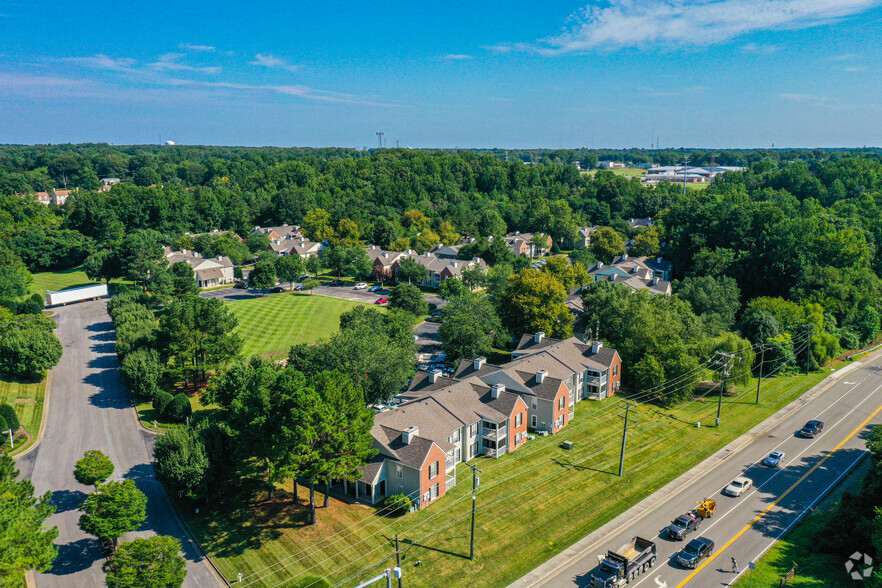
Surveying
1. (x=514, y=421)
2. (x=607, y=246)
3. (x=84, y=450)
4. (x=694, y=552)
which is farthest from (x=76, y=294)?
(x=607, y=246)

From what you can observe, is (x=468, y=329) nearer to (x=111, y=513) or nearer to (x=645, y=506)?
(x=645, y=506)

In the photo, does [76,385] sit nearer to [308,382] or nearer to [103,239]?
[308,382]

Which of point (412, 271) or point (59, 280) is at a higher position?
point (412, 271)

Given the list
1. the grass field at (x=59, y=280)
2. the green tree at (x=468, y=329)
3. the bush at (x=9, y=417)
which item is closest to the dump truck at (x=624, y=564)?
the green tree at (x=468, y=329)

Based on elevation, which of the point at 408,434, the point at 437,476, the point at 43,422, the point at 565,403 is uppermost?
the point at 408,434

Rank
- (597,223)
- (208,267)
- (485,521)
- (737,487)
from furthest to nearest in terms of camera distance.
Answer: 1. (597,223)
2. (208,267)
3. (737,487)
4. (485,521)

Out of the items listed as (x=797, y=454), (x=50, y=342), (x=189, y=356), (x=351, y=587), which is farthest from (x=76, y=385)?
(x=797, y=454)

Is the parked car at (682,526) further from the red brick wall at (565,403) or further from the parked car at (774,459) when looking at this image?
the red brick wall at (565,403)
